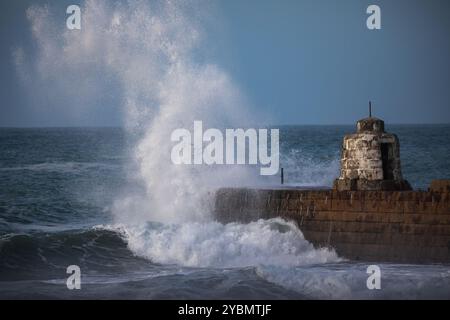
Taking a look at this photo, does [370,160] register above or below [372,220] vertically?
above

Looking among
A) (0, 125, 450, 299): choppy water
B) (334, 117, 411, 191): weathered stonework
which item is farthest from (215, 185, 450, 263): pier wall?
(334, 117, 411, 191): weathered stonework

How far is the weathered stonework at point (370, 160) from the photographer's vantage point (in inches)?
589

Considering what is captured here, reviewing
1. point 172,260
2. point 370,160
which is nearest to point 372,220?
Answer: point 370,160

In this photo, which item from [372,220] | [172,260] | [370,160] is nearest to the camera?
[372,220]

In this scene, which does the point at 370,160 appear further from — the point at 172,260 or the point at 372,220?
the point at 172,260

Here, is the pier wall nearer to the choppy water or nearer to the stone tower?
the choppy water

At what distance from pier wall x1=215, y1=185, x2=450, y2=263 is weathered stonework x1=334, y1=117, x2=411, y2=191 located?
500 mm

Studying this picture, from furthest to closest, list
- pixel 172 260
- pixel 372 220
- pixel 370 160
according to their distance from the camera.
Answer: pixel 172 260 → pixel 370 160 → pixel 372 220

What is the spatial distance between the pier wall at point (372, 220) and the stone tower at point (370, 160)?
53 cm

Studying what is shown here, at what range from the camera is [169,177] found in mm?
19781

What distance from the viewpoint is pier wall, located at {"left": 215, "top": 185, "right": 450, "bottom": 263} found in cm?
1395

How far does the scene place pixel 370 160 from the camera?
14992mm
